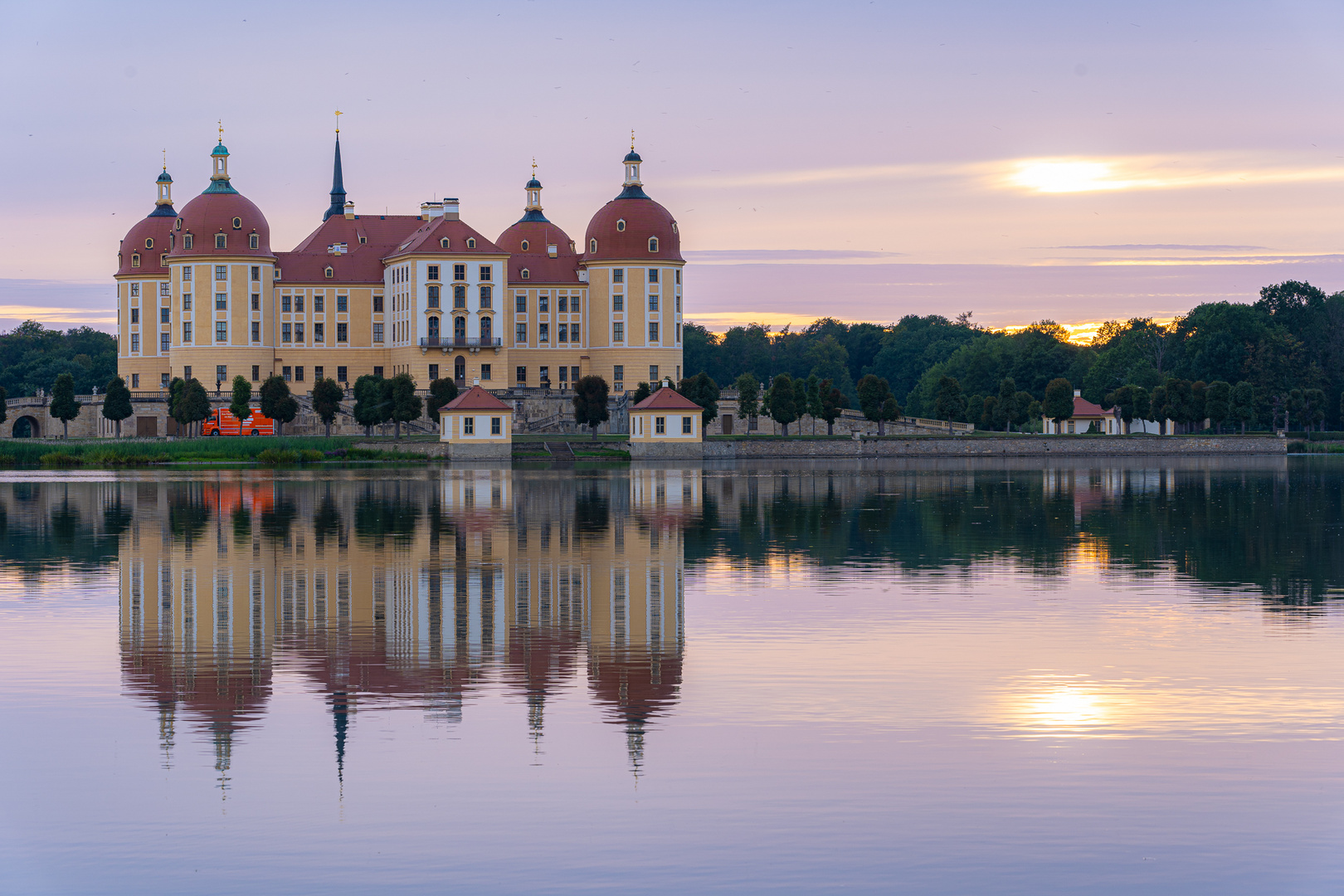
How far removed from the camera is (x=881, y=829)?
980cm

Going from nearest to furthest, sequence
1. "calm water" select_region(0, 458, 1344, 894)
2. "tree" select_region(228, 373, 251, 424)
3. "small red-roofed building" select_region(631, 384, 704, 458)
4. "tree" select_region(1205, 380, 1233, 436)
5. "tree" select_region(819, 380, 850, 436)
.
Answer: "calm water" select_region(0, 458, 1344, 894), "small red-roofed building" select_region(631, 384, 704, 458), "tree" select_region(228, 373, 251, 424), "tree" select_region(819, 380, 850, 436), "tree" select_region(1205, 380, 1233, 436)

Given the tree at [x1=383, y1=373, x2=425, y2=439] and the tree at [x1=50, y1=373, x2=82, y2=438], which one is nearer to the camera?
the tree at [x1=383, y1=373, x2=425, y2=439]

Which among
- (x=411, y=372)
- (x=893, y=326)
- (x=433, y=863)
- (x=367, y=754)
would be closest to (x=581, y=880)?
(x=433, y=863)

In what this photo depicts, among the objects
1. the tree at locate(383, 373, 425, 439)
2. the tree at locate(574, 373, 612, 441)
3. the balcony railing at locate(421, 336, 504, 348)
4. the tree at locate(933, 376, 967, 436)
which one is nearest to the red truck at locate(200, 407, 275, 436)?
the tree at locate(383, 373, 425, 439)

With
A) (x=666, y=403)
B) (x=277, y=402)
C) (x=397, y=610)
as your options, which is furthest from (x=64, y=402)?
(x=397, y=610)

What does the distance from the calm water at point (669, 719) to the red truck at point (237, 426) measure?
204ft

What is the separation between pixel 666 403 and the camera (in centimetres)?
8062

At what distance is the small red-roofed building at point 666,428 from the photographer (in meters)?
80.2

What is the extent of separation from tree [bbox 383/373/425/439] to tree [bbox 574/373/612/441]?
9623 millimetres

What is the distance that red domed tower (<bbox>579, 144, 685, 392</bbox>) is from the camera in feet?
335

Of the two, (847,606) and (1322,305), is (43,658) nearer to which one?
(847,606)

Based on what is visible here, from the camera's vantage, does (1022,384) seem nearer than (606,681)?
No

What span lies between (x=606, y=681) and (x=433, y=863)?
17.3 ft

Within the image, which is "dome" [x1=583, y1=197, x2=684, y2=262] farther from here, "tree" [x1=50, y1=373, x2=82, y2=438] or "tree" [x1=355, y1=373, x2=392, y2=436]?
"tree" [x1=50, y1=373, x2=82, y2=438]
